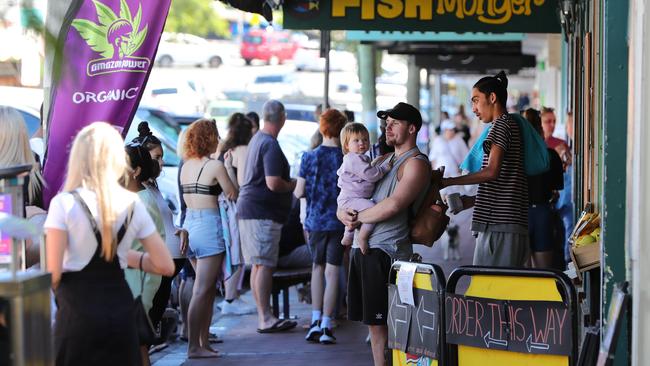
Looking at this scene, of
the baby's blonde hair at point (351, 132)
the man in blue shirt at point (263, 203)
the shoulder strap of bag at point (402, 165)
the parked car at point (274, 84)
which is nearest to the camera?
the shoulder strap of bag at point (402, 165)

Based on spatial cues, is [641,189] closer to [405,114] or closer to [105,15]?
[405,114]

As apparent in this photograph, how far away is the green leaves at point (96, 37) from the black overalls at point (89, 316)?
1527 millimetres

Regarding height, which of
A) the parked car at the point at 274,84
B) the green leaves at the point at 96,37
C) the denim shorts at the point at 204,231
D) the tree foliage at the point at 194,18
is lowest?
the denim shorts at the point at 204,231

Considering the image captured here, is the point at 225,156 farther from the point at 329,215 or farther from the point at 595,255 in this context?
the point at 595,255

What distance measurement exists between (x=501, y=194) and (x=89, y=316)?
3136 millimetres

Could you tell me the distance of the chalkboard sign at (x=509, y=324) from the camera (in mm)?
5258

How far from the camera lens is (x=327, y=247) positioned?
9.53m

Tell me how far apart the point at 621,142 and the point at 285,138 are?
1295 centimetres

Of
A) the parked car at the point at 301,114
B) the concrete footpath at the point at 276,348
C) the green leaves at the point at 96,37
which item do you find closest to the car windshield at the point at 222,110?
the parked car at the point at 301,114

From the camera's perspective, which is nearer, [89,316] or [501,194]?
[89,316]

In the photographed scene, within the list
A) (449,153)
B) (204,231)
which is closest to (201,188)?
(204,231)

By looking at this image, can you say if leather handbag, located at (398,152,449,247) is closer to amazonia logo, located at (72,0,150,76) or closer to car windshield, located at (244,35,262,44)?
amazonia logo, located at (72,0,150,76)

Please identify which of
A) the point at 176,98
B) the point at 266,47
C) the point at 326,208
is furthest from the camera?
the point at 266,47

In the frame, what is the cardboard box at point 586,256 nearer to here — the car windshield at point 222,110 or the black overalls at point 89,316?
the black overalls at point 89,316
